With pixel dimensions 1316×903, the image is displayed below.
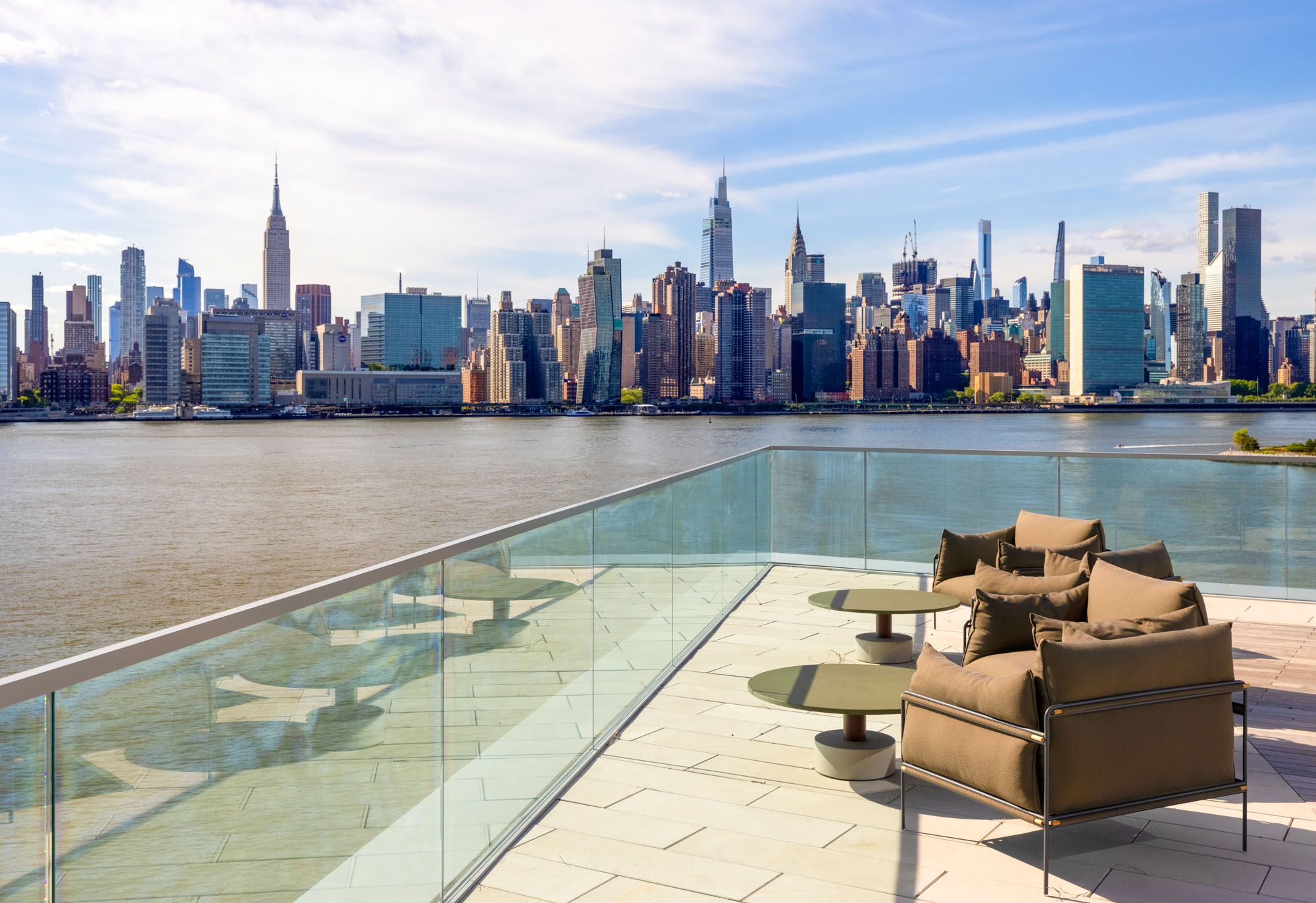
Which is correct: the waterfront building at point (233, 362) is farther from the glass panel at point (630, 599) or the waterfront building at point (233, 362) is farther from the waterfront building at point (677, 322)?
the glass panel at point (630, 599)

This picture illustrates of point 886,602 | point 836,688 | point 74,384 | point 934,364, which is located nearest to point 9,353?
point 74,384

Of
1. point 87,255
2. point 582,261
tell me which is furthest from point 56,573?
point 87,255

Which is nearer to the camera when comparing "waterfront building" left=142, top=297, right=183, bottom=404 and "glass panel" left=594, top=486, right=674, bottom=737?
"glass panel" left=594, top=486, right=674, bottom=737

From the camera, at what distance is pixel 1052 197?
89.6 m

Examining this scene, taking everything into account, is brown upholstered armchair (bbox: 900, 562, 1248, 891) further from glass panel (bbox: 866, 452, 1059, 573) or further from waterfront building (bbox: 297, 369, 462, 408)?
waterfront building (bbox: 297, 369, 462, 408)

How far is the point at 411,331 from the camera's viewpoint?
174 metres

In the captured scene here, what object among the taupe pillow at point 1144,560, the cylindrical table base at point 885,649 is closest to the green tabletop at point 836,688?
the taupe pillow at point 1144,560

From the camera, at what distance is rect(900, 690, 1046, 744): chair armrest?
2605mm

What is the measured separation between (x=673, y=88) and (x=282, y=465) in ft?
140

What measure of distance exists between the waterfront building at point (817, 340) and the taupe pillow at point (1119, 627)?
413 ft

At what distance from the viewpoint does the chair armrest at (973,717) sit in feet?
8.55

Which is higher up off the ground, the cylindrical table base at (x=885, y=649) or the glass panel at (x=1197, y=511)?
the glass panel at (x=1197, y=511)

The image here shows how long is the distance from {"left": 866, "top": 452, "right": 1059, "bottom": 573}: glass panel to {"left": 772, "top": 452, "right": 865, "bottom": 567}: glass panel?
0.35ft

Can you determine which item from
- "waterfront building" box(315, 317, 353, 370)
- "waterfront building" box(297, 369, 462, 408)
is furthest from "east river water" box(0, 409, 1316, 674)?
"waterfront building" box(315, 317, 353, 370)
